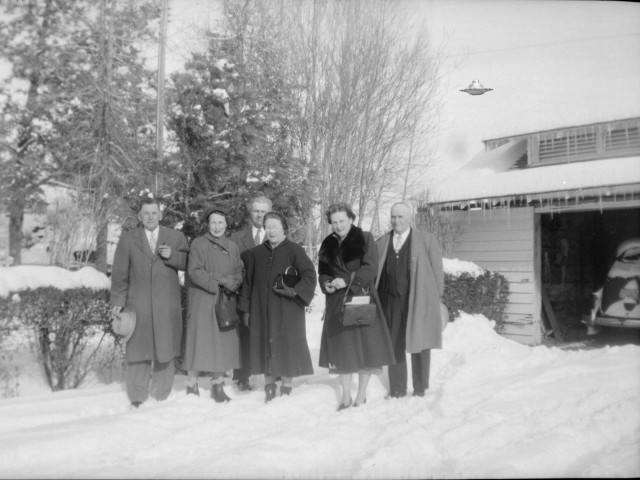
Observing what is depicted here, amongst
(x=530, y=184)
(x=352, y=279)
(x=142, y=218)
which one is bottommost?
(x=352, y=279)

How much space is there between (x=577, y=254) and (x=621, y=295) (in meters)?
2.65

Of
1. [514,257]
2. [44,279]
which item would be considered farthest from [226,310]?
[514,257]

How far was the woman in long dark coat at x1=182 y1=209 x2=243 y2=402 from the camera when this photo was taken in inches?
253

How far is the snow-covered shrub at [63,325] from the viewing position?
6578mm

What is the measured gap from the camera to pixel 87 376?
7.55 m

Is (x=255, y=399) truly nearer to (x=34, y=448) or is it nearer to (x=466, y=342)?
(x=34, y=448)

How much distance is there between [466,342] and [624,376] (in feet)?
11.0

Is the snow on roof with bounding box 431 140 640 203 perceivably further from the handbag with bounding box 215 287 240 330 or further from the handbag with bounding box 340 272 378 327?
the handbag with bounding box 215 287 240 330

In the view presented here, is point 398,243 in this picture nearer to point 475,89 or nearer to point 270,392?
point 270,392

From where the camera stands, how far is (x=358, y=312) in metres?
6.07

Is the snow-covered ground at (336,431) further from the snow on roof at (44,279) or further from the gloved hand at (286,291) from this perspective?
the gloved hand at (286,291)

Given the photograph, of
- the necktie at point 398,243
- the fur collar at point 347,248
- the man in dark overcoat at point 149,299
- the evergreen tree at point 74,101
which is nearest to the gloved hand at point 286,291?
the fur collar at point 347,248

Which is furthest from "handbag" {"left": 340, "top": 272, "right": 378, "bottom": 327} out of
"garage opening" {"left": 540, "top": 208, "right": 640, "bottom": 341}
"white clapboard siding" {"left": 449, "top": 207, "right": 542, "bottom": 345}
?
"garage opening" {"left": 540, "top": 208, "right": 640, "bottom": 341}

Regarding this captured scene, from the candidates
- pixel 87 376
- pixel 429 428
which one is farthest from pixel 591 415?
pixel 87 376
